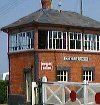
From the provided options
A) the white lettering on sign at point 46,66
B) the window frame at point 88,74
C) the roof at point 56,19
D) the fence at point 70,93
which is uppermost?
the roof at point 56,19

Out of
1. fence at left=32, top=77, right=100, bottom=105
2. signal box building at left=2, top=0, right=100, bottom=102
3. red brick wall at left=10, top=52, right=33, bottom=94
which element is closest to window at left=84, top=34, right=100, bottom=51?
signal box building at left=2, top=0, right=100, bottom=102

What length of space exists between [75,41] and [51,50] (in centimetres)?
248

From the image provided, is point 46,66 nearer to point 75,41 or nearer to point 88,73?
point 75,41

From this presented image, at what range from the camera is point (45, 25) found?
3284cm

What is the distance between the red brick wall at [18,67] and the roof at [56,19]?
266 cm

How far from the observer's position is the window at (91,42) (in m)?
35.4

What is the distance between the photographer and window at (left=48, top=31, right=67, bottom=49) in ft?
110

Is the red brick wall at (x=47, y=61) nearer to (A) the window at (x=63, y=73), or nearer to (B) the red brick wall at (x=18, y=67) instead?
(B) the red brick wall at (x=18, y=67)

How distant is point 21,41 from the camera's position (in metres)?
34.8

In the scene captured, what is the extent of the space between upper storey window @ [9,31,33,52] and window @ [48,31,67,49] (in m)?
1.53

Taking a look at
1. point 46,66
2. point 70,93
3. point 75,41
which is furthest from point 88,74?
point 70,93

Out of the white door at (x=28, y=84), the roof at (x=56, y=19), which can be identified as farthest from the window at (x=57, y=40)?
the white door at (x=28, y=84)

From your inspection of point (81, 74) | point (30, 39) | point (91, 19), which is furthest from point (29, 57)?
point (91, 19)

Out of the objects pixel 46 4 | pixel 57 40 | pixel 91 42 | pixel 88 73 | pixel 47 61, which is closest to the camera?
pixel 47 61
